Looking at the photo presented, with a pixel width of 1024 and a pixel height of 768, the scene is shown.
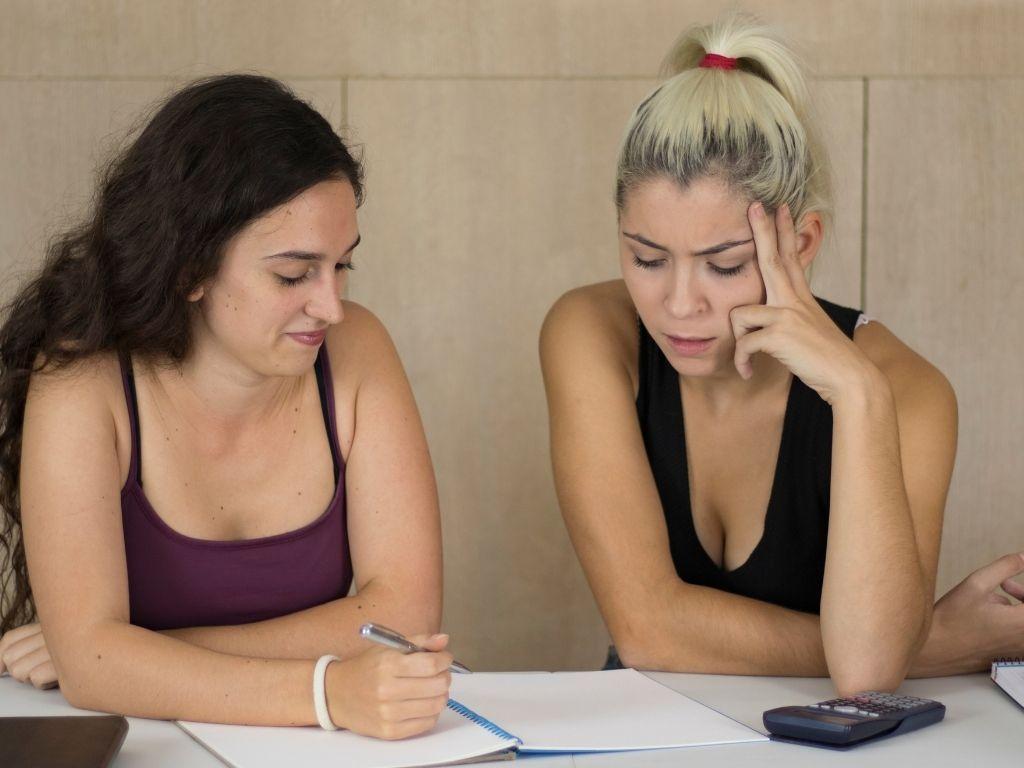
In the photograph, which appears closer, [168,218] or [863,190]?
[168,218]

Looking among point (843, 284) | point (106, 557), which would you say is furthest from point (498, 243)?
point (106, 557)

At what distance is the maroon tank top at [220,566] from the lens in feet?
5.19

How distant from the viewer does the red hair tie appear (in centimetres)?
166

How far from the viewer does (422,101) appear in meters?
2.64

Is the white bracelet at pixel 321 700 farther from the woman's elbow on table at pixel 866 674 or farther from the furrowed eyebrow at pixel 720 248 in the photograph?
the furrowed eyebrow at pixel 720 248

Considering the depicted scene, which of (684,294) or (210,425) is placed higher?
(684,294)

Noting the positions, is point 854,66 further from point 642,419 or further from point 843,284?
point 642,419

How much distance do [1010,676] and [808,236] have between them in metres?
0.62

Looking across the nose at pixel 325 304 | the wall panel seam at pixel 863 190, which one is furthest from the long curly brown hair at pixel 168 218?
the wall panel seam at pixel 863 190

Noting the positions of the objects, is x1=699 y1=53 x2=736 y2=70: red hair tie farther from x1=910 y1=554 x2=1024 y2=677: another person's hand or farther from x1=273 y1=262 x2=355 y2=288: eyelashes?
x1=910 y1=554 x2=1024 y2=677: another person's hand

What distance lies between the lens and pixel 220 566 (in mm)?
1608

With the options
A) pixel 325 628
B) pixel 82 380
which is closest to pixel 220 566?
pixel 325 628

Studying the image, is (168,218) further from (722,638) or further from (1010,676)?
(1010,676)

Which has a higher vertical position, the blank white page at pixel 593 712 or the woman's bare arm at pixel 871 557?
the woman's bare arm at pixel 871 557
